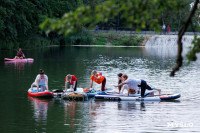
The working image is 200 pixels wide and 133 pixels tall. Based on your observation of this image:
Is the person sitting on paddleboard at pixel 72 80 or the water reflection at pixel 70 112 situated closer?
the water reflection at pixel 70 112

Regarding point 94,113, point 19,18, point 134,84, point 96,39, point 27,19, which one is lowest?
point 94,113

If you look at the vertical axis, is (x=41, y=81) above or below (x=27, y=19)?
below

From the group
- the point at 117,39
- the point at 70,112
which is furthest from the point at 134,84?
the point at 117,39

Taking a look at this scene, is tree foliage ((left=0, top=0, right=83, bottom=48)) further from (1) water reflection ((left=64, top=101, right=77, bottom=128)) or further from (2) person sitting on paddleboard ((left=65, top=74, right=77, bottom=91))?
(1) water reflection ((left=64, top=101, right=77, bottom=128))

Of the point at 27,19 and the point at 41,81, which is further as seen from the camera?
the point at 27,19

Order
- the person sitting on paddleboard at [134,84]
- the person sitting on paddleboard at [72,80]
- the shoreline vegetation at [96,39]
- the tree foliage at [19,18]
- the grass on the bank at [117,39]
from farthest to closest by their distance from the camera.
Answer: the grass on the bank at [117,39], the shoreline vegetation at [96,39], the tree foliage at [19,18], the person sitting on paddleboard at [72,80], the person sitting on paddleboard at [134,84]

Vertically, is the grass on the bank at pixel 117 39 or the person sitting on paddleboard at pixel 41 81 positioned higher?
the grass on the bank at pixel 117 39

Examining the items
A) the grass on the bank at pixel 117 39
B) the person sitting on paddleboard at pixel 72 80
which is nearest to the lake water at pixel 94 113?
the person sitting on paddleboard at pixel 72 80

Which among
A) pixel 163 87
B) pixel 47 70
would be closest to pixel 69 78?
pixel 163 87

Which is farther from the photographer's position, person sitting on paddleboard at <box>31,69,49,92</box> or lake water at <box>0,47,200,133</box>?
person sitting on paddleboard at <box>31,69,49,92</box>

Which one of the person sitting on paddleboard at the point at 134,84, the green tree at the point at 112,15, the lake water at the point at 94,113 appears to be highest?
the green tree at the point at 112,15

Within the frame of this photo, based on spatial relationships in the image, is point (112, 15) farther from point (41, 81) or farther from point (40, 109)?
point (41, 81)

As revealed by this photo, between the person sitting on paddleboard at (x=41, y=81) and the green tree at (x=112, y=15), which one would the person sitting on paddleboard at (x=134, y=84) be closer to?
the person sitting on paddleboard at (x=41, y=81)

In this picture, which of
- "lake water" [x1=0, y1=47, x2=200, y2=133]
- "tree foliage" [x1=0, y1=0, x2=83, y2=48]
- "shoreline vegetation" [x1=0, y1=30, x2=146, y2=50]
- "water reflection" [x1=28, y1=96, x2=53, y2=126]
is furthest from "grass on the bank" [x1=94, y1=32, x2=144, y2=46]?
"water reflection" [x1=28, y1=96, x2=53, y2=126]
